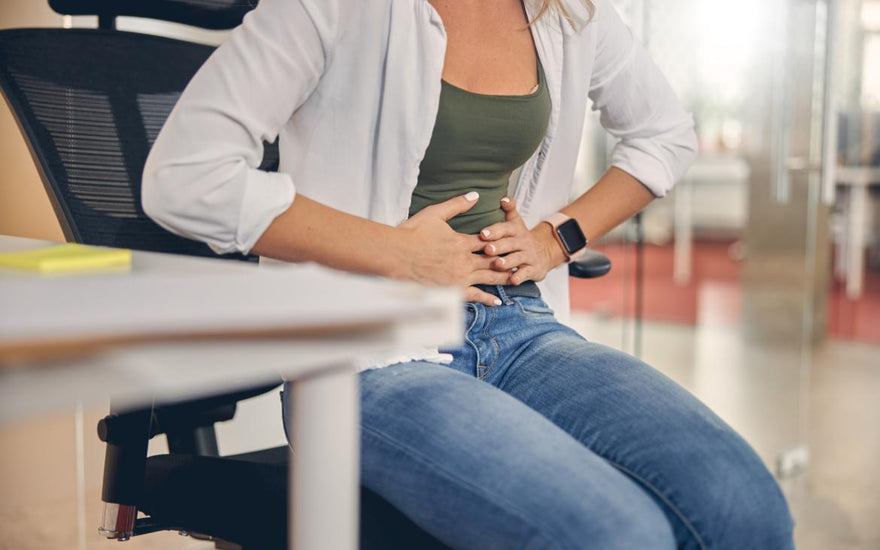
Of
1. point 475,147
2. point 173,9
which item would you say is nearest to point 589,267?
point 475,147

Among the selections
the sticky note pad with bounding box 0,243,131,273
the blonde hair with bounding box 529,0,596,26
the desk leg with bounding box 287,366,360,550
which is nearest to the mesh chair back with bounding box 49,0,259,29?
the blonde hair with bounding box 529,0,596,26

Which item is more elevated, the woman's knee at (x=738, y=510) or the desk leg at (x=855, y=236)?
the woman's knee at (x=738, y=510)

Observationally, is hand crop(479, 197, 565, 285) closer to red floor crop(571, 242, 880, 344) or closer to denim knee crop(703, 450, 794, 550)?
denim knee crop(703, 450, 794, 550)

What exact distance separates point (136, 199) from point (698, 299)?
4629 millimetres

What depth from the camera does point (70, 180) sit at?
1104 mm

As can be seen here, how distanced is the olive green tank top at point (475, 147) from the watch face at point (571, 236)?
10 cm

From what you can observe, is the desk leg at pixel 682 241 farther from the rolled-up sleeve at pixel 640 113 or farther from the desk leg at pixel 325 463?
the desk leg at pixel 325 463

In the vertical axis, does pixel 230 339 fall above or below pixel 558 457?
above

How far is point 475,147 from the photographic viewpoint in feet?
3.62

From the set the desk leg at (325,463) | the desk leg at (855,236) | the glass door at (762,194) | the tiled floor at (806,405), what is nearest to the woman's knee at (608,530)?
the desk leg at (325,463)

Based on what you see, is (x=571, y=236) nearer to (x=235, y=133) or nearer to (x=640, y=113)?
(x=640, y=113)

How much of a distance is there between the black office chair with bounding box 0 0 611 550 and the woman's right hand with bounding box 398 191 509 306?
25cm

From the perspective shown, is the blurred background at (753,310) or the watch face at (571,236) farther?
the blurred background at (753,310)

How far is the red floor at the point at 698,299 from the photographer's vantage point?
4.57 m
